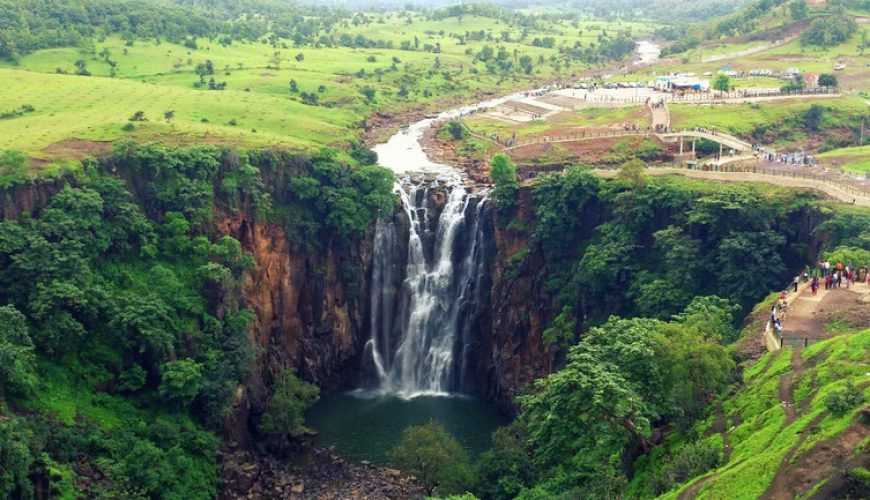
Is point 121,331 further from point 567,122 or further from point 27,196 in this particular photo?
point 567,122

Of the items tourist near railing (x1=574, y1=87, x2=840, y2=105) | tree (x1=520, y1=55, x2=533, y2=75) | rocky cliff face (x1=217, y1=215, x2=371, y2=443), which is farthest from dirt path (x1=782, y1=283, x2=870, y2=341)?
tree (x1=520, y1=55, x2=533, y2=75)

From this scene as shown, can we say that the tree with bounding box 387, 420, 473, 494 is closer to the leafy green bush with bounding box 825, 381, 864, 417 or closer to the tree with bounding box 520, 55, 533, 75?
the leafy green bush with bounding box 825, 381, 864, 417

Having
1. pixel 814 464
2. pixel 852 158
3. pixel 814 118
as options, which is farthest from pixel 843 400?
pixel 814 118

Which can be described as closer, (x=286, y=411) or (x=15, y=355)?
(x=15, y=355)

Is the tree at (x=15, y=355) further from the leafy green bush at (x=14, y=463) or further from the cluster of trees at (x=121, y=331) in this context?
the leafy green bush at (x=14, y=463)

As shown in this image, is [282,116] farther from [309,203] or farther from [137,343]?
[137,343]

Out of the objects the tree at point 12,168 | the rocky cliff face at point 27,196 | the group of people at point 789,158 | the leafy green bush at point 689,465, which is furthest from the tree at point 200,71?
the leafy green bush at point 689,465
